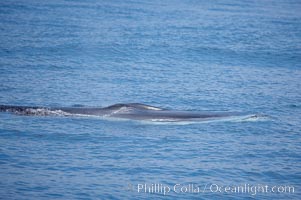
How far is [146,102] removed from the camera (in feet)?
87.3

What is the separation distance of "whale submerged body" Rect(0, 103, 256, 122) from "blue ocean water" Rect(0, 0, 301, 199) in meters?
0.48

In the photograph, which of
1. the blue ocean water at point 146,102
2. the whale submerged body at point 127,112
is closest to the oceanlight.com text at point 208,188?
the blue ocean water at point 146,102

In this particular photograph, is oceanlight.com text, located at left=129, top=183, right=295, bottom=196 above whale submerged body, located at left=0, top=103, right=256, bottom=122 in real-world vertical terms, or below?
below

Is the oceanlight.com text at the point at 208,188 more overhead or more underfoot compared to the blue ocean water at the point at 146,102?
more underfoot

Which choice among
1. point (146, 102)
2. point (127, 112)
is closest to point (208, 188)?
point (127, 112)

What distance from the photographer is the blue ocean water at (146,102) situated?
16812mm

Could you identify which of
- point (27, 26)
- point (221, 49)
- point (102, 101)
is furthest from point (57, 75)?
point (27, 26)

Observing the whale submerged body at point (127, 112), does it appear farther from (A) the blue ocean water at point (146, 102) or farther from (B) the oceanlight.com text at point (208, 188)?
(B) the oceanlight.com text at point (208, 188)

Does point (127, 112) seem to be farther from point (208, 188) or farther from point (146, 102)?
point (208, 188)

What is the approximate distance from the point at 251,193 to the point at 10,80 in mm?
17145

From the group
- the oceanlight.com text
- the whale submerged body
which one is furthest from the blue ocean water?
the whale submerged body

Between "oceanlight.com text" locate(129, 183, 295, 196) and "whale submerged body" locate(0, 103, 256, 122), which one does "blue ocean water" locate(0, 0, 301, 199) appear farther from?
"whale submerged body" locate(0, 103, 256, 122)

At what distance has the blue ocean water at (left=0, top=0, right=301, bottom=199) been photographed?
55.2 feet

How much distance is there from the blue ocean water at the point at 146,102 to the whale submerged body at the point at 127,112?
1.57ft
